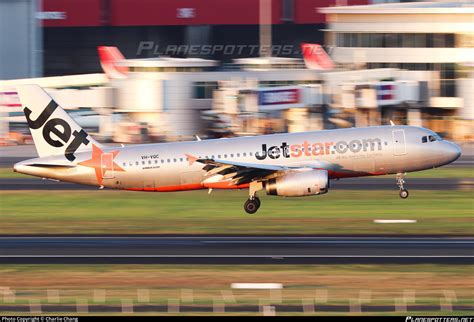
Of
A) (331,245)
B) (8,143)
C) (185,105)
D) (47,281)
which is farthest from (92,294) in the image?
(8,143)

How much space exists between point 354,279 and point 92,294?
347 inches

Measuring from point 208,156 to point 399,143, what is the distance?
9.96 m

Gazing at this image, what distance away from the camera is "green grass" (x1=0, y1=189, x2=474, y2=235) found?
45062 millimetres

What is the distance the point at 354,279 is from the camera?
33000 mm

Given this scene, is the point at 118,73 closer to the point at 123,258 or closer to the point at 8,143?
the point at 8,143

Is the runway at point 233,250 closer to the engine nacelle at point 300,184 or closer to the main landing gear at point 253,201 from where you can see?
the engine nacelle at point 300,184

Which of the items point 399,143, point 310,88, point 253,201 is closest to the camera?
point 253,201

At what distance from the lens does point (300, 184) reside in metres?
47.8

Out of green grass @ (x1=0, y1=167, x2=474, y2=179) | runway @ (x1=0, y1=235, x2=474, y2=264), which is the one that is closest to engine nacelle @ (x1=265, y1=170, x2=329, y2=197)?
runway @ (x1=0, y1=235, x2=474, y2=264)

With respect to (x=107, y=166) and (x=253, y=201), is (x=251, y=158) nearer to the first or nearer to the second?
(x=253, y=201)

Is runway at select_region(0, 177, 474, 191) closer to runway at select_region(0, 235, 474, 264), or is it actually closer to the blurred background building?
runway at select_region(0, 235, 474, 264)

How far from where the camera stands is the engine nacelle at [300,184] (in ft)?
156

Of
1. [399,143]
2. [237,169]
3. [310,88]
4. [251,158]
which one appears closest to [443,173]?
[399,143]

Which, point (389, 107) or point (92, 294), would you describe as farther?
point (389, 107)
